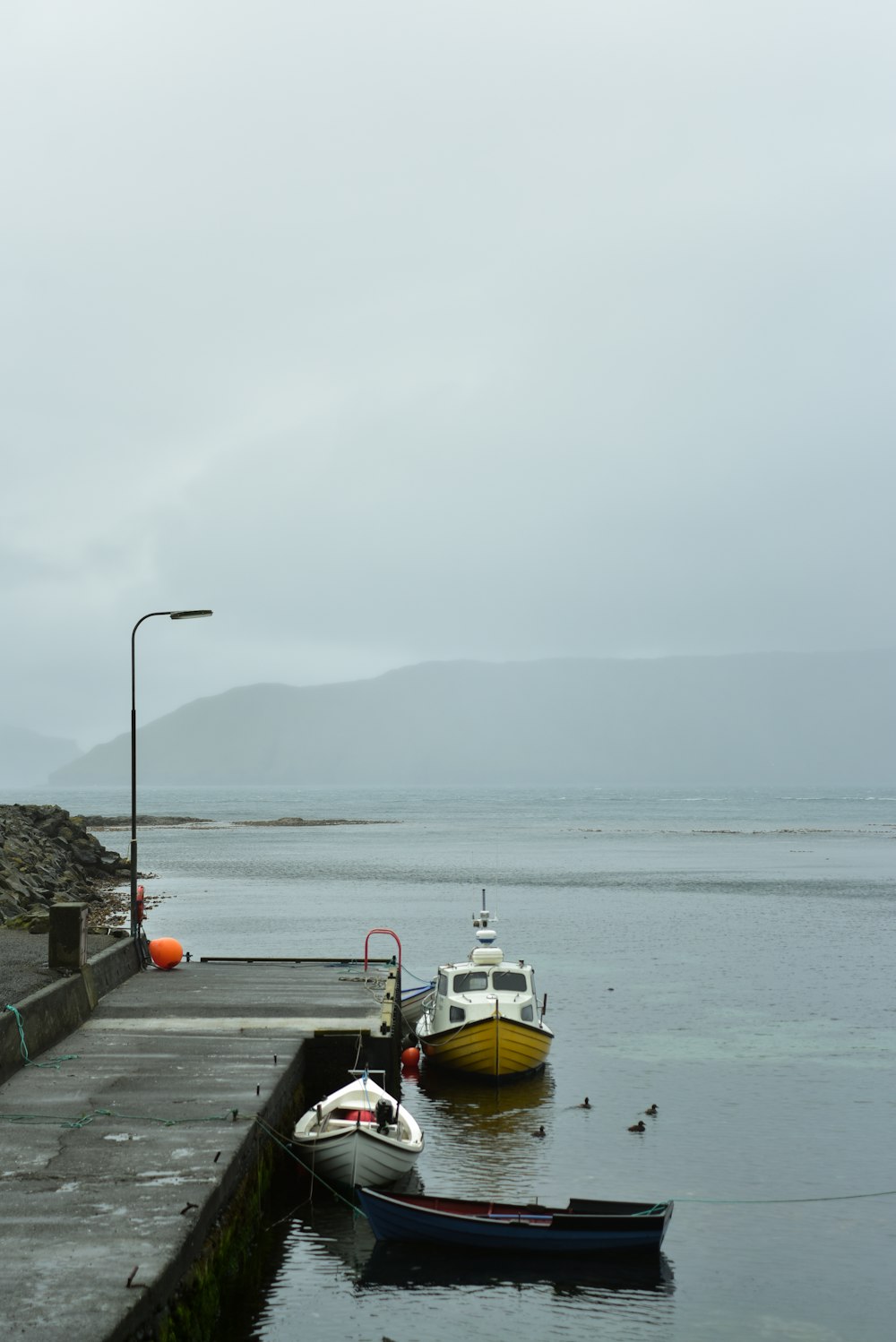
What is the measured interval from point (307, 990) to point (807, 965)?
984 inches

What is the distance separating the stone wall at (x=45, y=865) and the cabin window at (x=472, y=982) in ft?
36.2

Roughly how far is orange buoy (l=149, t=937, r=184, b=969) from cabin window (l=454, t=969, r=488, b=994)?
269 inches

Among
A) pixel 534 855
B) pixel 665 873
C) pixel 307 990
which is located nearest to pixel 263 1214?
pixel 307 990

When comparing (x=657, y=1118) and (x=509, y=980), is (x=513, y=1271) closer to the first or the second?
(x=657, y=1118)

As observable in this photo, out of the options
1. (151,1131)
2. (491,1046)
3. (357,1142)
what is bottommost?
(491,1046)

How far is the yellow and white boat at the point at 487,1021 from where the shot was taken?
28.2 m

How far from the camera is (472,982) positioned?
3002cm

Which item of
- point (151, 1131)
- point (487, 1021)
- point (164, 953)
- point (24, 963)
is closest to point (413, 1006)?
point (487, 1021)

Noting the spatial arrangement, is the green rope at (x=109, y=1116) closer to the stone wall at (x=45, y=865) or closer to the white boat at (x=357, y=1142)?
the white boat at (x=357, y=1142)

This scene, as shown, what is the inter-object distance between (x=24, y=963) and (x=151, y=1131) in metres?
9.19

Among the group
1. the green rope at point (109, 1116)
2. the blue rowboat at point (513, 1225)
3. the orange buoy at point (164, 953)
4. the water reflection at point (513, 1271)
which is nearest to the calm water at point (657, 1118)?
the water reflection at point (513, 1271)

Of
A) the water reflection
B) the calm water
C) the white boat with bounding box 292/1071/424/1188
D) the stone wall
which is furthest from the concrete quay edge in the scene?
the water reflection

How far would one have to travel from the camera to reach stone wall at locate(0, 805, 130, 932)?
43.4 m

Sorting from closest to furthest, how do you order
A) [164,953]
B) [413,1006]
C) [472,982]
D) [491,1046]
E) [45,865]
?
[491,1046]
[472,982]
[164,953]
[413,1006]
[45,865]
